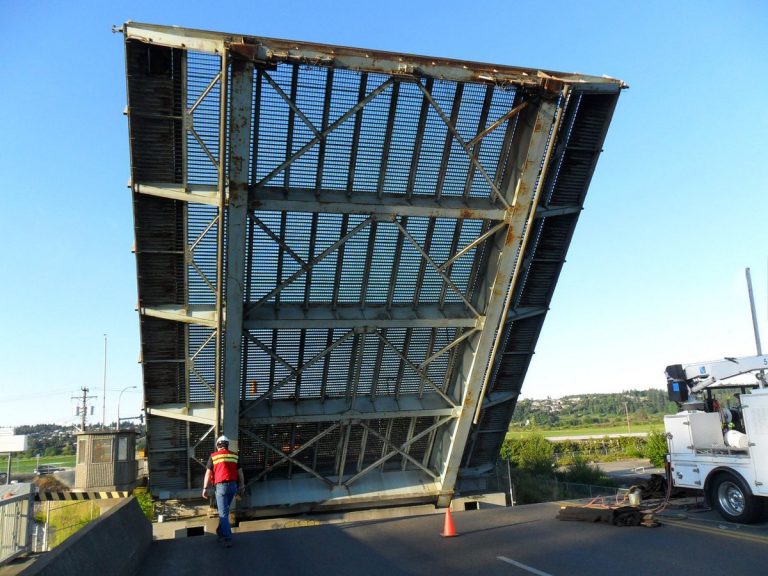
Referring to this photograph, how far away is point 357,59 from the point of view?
9.68 meters

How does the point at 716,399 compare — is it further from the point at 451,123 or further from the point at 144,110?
the point at 144,110

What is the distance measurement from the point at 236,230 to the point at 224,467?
389 centimetres

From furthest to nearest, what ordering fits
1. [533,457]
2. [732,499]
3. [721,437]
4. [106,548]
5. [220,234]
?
[533,457]
[721,437]
[220,234]
[732,499]
[106,548]

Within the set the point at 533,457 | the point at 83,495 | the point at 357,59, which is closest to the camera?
the point at 357,59

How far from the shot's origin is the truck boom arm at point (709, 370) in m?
10.3

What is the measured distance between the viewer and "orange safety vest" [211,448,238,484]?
31.6ft

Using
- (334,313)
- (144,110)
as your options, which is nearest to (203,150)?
(144,110)

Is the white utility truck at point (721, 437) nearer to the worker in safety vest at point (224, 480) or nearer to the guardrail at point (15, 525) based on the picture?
the worker in safety vest at point (224, 480)

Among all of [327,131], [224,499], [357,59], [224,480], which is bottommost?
[224,499]

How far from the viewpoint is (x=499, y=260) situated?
40.2 feet

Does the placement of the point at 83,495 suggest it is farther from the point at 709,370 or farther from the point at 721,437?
the point at 709,370

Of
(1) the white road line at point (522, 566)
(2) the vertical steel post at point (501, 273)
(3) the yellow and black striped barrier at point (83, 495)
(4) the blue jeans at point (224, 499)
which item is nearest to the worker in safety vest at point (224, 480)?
(4) the blue jeans at point (224, 499)

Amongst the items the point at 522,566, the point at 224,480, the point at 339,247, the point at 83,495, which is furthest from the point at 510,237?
the point at 83,495

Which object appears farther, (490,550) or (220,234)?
(220,234)
